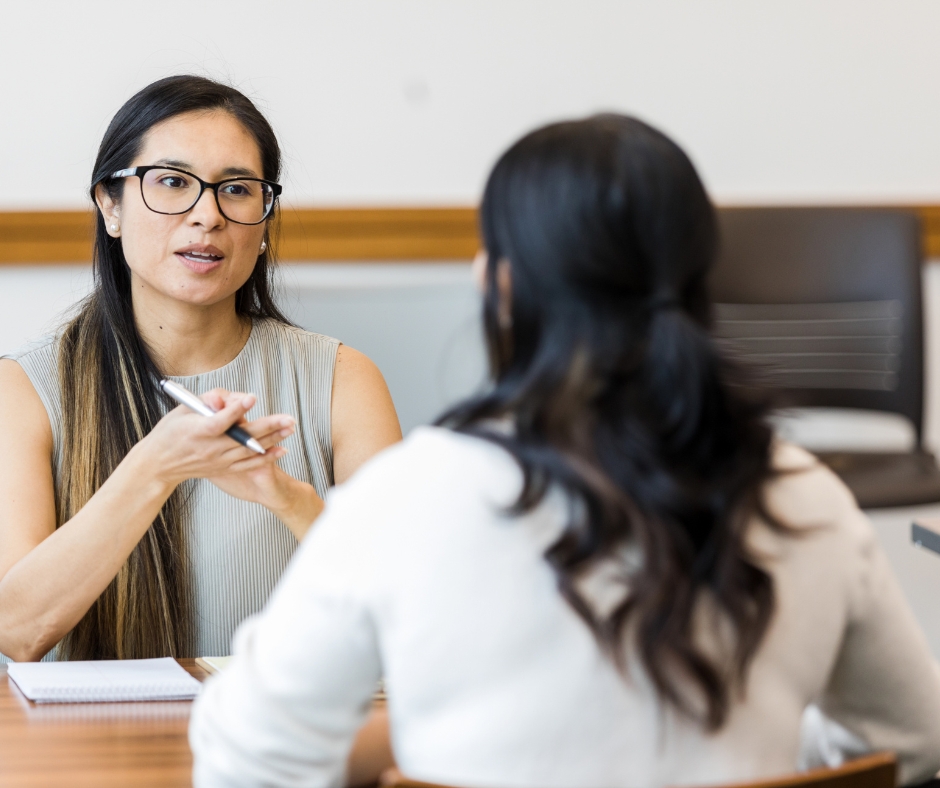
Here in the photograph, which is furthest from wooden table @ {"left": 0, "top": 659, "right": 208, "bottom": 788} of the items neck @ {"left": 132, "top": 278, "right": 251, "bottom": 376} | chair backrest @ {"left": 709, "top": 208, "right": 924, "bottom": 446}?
chair backrest @ {"left": 709, "top": 208, "right": 924, "bottom": 446}

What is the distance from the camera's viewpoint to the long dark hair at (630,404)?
27.2 inches

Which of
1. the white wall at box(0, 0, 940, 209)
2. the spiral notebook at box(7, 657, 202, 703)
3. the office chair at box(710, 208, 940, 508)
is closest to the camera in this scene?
the spiral notebook at box(7, 657, 202, 703)

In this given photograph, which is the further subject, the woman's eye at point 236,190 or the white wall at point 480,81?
the white wall at point 480,81

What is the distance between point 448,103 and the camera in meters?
2.60

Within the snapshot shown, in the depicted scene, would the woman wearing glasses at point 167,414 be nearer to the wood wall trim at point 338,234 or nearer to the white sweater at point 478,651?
the white sweater at point 478,651

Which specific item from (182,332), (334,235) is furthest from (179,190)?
(334,235)

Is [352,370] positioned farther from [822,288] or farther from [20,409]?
[822,288]

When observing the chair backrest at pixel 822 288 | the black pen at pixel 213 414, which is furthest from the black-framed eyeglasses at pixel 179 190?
the chair backrest at pixel 822 288

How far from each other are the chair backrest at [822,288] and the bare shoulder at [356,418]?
3.30 feet

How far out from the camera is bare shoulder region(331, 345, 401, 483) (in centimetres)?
165

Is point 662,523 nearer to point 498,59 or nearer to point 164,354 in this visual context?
point 164,354

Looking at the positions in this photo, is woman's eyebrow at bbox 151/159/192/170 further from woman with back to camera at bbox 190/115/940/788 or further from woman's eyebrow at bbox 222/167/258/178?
woman with back to camera at bbox 190/115/940/788

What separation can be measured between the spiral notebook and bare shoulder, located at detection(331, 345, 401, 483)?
55 cm

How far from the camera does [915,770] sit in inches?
34.3
